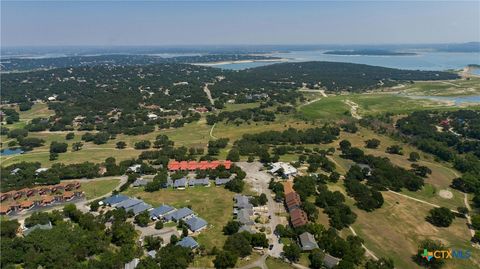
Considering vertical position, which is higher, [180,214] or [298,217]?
[298,217]

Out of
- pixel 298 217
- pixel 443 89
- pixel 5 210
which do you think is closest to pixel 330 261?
pixel 298 217

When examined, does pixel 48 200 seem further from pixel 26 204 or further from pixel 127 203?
pixel 127 203

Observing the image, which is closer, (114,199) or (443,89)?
(114,199)

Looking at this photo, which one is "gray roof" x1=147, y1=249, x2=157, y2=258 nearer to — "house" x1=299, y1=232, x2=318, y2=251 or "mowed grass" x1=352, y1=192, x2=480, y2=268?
"house" x1=299, y1=232, x2=318, y2=251

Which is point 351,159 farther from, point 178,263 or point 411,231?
point 178,263

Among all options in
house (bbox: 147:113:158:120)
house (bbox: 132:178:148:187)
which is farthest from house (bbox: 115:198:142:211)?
house (bbox: 147:113:158:120)

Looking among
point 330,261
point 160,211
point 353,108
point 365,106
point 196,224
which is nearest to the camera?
point 330,261

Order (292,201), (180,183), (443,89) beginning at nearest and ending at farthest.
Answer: (292,201), (180,183), (443,89)

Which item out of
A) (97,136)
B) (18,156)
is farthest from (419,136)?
(18,156)

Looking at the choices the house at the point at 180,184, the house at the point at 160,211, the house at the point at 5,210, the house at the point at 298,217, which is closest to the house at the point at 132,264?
the house at the point at 160,211

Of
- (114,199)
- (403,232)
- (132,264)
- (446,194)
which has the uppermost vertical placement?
(132,264)
